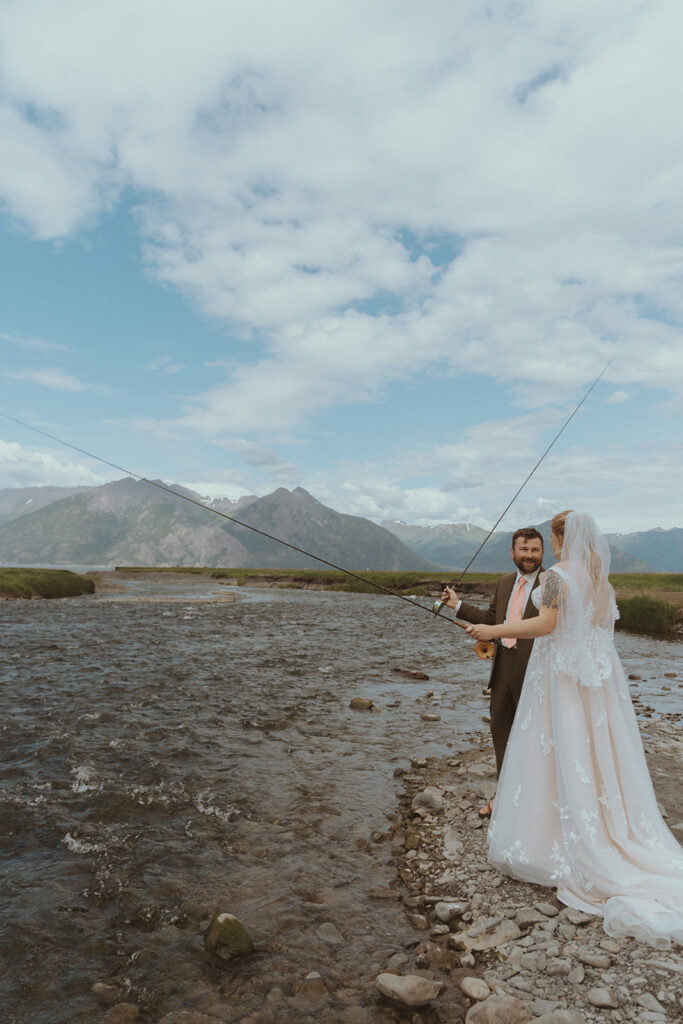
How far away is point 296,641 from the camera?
2955 centimetres

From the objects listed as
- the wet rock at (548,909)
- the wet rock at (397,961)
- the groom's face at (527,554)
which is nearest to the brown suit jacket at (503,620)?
the groom's face at (527,554)

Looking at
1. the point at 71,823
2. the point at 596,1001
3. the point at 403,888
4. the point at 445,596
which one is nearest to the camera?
the point at 596,1001

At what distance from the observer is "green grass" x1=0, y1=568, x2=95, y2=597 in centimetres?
5253

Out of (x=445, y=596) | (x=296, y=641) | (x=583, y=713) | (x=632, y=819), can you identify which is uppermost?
(x=445, y=596)

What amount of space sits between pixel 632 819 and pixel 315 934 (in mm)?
3687

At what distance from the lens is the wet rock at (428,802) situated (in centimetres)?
890

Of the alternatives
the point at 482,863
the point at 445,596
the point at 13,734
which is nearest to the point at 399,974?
the point at 482,863

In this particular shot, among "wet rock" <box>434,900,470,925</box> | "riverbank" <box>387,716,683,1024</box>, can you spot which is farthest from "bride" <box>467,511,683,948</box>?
"wet rock" <box>434,900,470,925</box>

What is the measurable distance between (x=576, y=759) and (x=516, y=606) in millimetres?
2112

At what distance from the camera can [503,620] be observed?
25.1 feet

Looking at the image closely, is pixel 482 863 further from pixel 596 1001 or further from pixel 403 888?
pixel 596 1001

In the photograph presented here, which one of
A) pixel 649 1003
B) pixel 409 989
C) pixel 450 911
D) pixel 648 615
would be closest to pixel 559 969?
pixel 649 1003

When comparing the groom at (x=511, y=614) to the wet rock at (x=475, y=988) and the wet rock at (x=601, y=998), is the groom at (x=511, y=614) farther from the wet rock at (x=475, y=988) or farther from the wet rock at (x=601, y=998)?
the wet rock at (x=601, y=998)

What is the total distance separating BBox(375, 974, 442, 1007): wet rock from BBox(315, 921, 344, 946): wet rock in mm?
901
